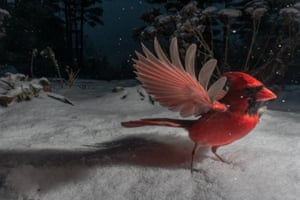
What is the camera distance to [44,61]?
7789mm

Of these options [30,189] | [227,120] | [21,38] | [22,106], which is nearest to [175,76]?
[227,120]

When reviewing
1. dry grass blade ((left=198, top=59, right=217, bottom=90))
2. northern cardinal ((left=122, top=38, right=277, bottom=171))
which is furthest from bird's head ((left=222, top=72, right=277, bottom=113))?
dry grass blade ((left=198, top=59, right=217, bottom=90))

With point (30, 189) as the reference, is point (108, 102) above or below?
below

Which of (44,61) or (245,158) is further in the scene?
(44,61)

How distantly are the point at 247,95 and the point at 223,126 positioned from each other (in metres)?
0.13

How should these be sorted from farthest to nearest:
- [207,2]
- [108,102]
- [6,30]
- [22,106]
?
[6,30], [207,2], [108,102], [22,106]

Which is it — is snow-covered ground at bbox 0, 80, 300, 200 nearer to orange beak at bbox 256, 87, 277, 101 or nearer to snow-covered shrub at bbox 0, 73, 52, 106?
orange beak at bbox 256, 87, 277, 101

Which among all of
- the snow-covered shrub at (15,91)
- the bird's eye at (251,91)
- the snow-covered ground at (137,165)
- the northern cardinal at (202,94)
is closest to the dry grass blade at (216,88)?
the northern cardinal at (202,94)

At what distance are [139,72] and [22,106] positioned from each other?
1.47m

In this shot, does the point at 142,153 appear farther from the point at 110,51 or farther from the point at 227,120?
the point at 110,51

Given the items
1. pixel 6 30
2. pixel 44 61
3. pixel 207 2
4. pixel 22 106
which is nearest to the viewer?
pixel 22 106

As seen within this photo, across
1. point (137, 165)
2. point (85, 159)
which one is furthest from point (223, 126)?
point (85, 159)

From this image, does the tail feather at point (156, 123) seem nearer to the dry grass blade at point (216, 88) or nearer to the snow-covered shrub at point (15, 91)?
the dry grass blade at point (216, 88)

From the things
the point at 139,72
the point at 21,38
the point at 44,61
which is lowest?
the point at 44,61
